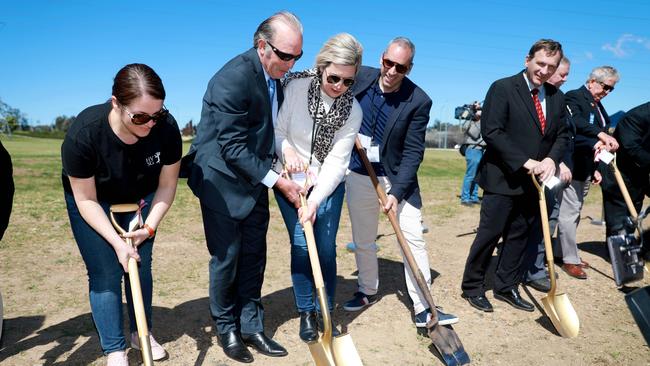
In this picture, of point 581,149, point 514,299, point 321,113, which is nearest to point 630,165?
point 581,149

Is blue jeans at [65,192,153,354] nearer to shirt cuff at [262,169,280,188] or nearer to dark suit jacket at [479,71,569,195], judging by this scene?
shirt cuff at [262,169,280,188]

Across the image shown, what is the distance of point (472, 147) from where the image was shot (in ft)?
32.9

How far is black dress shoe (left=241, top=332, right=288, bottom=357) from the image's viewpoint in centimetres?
341

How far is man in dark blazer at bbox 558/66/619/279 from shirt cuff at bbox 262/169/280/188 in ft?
12.7

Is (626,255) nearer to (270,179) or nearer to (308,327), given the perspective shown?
(308,327)

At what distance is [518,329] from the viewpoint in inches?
159

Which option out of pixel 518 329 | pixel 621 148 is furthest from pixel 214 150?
pixel 621 148

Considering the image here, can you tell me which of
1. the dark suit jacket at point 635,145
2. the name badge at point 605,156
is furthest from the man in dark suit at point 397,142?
the dark suit jacket at point 635,145

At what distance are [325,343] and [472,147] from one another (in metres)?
7.79

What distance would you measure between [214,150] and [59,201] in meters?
7.09

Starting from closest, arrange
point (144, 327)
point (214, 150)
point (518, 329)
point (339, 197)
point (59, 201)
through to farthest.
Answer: point (144, 327) < point (214, 150) < point (339, 197) < point (518, 329) < point (59, 201)

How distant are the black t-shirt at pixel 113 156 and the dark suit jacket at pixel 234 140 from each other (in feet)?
0.65

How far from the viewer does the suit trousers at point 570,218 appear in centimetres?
552

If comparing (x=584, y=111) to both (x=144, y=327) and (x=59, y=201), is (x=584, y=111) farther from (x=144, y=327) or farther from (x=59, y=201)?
(x=59, y=201)
